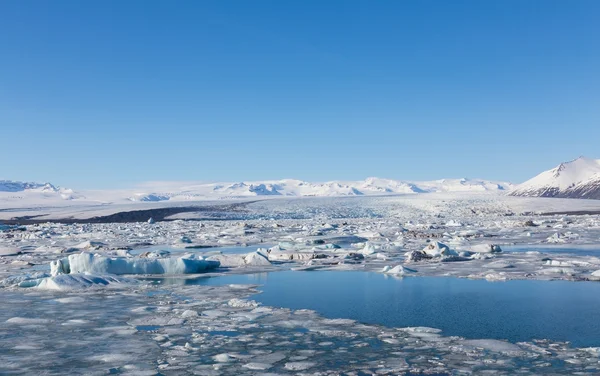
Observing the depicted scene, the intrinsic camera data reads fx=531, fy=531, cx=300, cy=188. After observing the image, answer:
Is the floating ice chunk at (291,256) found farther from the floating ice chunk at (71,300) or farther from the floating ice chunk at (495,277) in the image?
the floating ice chunk at (71,300)

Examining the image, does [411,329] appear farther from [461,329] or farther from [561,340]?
[561,340]

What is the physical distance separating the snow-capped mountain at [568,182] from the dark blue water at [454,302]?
7898cm

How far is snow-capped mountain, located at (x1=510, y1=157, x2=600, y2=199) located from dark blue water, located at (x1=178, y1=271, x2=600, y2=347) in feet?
259

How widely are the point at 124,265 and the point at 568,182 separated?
8964cm

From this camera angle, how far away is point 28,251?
16.2 metres

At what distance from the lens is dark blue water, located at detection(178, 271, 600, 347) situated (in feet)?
19.7

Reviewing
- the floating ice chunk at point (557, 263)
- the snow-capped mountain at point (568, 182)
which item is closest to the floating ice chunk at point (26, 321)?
the floating ice chunk at point (557, 263)

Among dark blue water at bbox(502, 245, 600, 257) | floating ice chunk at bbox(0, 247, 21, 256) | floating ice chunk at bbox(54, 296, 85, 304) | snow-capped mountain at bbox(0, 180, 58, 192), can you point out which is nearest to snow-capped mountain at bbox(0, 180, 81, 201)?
snow-capped mountain at bbox(0, 180, 58, 192)

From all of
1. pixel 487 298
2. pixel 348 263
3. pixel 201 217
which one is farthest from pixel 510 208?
pixel 487 298

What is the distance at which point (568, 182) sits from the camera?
86.9 meters

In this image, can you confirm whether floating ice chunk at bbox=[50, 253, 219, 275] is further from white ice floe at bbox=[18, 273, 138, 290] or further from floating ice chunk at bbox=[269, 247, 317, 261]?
floating ice chunk at bbox=[269, 247, 317, 261]

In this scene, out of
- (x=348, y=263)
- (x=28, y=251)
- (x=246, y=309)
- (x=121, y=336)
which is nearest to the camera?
(x=121, y=336)

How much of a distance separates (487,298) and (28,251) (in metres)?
13.9

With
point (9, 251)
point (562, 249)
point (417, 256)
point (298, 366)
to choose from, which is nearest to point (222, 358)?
point (298, 366)
